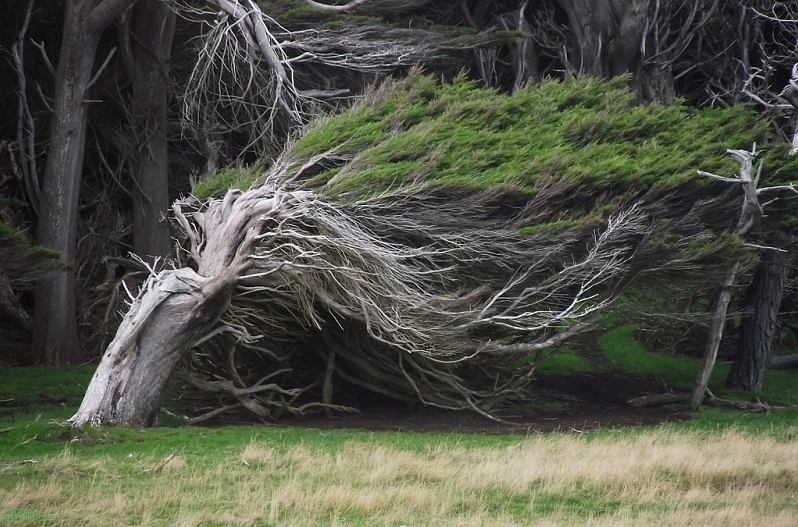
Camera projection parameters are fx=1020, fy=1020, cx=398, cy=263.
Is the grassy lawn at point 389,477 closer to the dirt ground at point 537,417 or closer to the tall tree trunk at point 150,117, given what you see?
the dirt ground at point 537,417

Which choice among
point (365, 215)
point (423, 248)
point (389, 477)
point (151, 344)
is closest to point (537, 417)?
point (423, 248)

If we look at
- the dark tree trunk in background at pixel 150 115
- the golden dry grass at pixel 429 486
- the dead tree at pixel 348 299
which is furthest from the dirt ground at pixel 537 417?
the dark tree trunk in background at pixel 150 115

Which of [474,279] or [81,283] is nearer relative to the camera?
[474,279]

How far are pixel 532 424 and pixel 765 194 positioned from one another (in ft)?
16.1

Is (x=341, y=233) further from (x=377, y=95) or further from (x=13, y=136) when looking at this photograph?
(x=13, y=136)

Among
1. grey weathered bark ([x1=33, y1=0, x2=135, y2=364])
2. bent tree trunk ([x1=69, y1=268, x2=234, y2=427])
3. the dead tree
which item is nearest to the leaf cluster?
the dead tree

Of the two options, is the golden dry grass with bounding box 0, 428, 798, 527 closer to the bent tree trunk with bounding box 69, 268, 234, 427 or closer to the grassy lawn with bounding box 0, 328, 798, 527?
the grassy lawn with bounding box 0, 328, 798, 527

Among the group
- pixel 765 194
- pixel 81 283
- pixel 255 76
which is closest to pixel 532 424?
pixel 765 194

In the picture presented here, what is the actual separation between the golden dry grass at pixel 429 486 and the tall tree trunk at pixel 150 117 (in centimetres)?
835

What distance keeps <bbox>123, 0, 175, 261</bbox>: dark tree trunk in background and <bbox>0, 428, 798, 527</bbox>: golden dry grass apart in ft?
27.4

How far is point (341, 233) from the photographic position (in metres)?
13.1

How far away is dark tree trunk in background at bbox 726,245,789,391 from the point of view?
16.9m

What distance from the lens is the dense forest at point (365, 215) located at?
13.2 metres

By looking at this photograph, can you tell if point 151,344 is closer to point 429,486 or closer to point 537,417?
point 429,486
